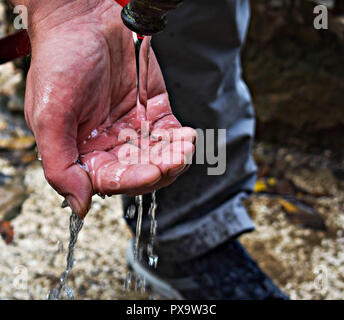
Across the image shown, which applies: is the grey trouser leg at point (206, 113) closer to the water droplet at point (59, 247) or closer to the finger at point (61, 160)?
the water droplet at point (59, 247)

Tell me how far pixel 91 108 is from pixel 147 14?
34 centimetres

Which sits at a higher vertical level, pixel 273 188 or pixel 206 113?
pixel 206 113

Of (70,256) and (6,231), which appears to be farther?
(6,231)

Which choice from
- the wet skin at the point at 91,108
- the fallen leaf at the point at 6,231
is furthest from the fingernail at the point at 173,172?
the fallen leaf at the point at 6,231

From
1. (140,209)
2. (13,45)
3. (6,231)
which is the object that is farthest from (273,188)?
(13,45)

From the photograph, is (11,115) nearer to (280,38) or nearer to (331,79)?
(280,38)

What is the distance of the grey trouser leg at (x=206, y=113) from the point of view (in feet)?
5.02

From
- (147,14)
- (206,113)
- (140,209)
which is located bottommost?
(140,209)

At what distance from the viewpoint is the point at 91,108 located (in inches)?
44.2

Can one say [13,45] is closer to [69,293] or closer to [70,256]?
[70,256]

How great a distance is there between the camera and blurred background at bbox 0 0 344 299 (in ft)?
6.04

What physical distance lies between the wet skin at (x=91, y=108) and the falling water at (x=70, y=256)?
6.7 inches

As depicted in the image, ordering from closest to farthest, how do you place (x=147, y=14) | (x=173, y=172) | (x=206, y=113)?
(x=147, y=14) < (x=173, y=172) < (x=206, y=113)

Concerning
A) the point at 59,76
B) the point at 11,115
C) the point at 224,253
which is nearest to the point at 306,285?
the point at 224,253
